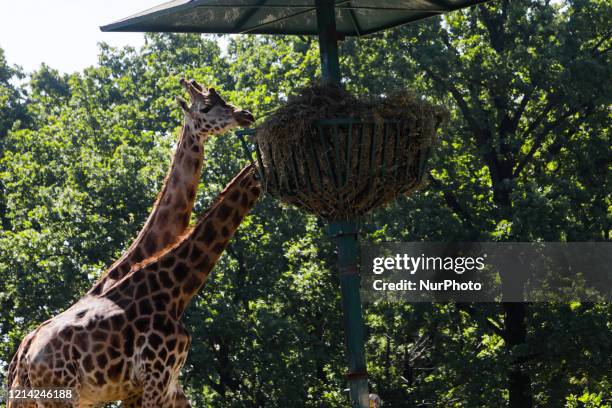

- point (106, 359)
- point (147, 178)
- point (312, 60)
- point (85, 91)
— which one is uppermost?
point (85, 91)

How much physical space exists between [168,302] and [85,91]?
25.0 m

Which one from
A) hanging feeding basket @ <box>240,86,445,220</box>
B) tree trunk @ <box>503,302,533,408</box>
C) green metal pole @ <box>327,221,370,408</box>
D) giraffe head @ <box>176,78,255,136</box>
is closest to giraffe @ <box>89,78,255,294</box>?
giraffe head @ <box>176,78,255,136</box>

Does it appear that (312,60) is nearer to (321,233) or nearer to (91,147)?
(321,233)

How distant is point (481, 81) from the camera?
75.7 feet

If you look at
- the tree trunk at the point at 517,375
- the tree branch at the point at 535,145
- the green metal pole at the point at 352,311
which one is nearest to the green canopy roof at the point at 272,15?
the green metal pole at the point at 352,311

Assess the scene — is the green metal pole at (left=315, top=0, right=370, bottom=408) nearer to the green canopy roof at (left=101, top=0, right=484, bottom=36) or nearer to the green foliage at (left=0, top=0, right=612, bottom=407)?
the green canopy roof at (left=101, top=0, right=484, bottom=36)

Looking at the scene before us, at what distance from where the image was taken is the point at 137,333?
807 centimetres

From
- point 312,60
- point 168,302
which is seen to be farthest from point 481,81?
point 168,302

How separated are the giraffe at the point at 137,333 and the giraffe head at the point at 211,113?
373 millimetres

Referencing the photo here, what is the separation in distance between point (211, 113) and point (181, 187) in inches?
23.7

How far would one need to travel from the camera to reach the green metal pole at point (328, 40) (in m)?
7.79

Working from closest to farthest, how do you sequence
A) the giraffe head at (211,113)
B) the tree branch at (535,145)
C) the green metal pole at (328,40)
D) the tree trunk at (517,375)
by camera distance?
the green metal pole at (328,40)
the giraffe head at (211,113)
the tree trunk at (517,375)
the tree branch at (535,145)

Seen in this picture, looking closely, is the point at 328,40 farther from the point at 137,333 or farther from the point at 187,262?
the point at 137,333

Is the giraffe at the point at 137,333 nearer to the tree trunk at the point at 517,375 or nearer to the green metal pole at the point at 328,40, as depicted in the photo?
the green metal pole at the point at 328,40
